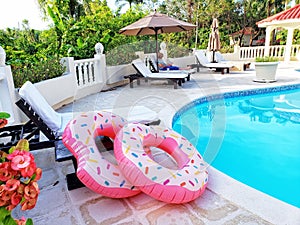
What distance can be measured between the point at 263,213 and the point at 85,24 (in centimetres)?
Result: 983

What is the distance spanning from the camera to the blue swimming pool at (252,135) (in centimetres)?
381

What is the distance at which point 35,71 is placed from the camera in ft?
18.7

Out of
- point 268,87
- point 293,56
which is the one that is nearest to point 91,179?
point 268,87

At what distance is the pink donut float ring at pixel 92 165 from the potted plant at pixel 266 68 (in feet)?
26.7

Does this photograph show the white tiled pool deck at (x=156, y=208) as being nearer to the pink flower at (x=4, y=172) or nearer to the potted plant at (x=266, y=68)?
the pink flower at (x=4, y=172)

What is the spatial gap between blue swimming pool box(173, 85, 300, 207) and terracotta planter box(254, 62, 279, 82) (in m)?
0.78

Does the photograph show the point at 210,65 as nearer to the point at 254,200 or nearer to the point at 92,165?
the point at 254,200

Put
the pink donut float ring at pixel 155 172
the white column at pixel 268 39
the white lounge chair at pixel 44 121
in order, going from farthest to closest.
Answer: the white column at pixel 268 39
the white lounge chair at pixel 44 121
the pink donut float ring at pixel 155 172

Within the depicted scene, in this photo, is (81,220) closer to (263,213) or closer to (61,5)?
(263,213)

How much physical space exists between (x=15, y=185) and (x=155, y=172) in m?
1.27

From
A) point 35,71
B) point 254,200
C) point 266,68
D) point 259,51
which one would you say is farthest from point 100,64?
point 259,51

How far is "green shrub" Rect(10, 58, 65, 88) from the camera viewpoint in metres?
5.07

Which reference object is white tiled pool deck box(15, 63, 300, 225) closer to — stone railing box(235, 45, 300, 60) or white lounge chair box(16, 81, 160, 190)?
white lounge chair box(16, 81, 160, 190)

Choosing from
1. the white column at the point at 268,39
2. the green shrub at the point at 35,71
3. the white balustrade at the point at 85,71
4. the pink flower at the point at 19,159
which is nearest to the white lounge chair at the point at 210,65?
the white balustrade at the point at 85,71
